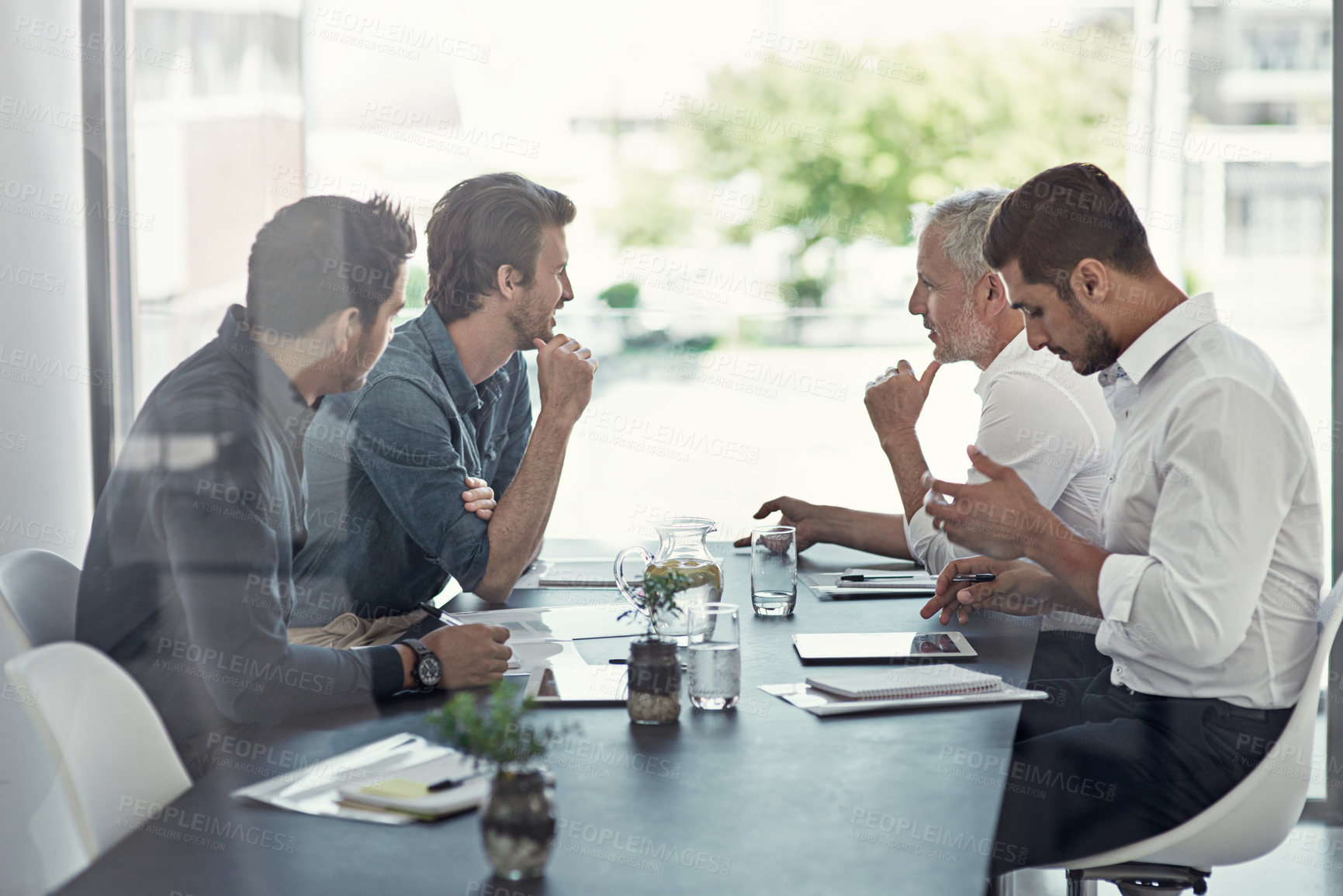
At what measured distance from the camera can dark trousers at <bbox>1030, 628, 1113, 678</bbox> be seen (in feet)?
5.57

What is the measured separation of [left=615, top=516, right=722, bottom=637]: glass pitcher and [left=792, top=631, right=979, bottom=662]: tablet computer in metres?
0.15

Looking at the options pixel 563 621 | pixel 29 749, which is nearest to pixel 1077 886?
pixel 563 621

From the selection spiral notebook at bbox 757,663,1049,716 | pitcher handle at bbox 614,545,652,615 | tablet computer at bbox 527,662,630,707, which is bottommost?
tablet computer at bbox 527,662,630,707

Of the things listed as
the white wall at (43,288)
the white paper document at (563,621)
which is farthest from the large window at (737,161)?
the white paper document at (563,621)

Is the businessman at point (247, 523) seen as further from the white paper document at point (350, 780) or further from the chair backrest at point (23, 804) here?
the chair backrest at point (23, 804)

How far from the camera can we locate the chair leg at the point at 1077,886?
149 centimetres

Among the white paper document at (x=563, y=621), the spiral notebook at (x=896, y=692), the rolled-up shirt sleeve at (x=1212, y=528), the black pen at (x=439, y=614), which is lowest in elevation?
the black pen at (x=439, y=614)

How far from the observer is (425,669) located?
4.43ft

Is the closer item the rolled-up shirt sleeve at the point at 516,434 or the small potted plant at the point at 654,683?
the small potted plant at the point at 654,683

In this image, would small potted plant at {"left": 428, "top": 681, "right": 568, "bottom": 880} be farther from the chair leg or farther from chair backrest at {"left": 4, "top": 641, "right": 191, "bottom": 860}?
the chair leg

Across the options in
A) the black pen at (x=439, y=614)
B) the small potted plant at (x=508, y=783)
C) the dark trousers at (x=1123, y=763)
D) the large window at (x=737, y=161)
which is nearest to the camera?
the small potted plant at (x=508, y=783)

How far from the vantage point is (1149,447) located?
147 cm

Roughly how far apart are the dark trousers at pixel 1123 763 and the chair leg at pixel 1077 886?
16 centimetres

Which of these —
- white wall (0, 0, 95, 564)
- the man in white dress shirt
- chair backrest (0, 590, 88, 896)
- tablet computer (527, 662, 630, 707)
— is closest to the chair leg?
the man in white dress shirt
